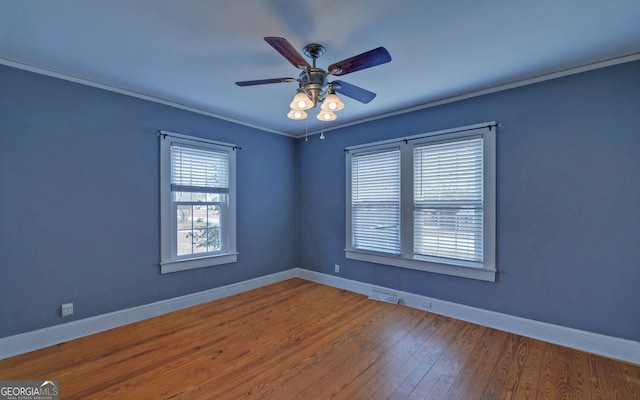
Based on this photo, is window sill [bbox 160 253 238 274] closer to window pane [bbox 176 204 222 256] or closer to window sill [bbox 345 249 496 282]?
window pane [bbox 176 204 222 256]

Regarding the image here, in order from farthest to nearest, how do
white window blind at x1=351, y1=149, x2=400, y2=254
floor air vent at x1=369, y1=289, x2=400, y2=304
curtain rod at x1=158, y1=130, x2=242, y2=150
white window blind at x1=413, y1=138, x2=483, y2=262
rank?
white window blind at x1=351, y1=149, x2=400, y2=254 → floor air vent at x1=369, y1=289, x2=400, y2=304 → curtain rod at x1=158, y1=130, x2=242, y2=150 → white window blind at x1=413, y1=138, x2=483, y2=262

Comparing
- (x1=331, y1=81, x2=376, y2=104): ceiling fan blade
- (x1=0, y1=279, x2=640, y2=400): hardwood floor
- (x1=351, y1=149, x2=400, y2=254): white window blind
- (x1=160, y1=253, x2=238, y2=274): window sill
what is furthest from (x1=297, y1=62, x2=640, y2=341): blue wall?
(x1=160, y1=253, x2=238, y2=274): window sill

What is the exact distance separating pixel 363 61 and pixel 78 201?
319 cm

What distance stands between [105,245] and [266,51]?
2.73 m

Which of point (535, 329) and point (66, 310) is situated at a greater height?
point (66, 310)

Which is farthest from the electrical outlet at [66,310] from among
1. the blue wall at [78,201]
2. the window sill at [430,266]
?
the window sill at [430,266]

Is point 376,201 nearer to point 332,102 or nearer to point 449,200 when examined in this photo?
point 449,200

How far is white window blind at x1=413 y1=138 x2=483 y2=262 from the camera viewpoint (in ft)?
10.5

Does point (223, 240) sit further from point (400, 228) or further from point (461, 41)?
point (461, 41)

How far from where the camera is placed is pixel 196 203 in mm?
3814

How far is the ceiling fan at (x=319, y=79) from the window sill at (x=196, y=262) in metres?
2.53

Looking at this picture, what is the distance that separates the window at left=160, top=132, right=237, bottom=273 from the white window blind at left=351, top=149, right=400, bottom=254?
1938 mm

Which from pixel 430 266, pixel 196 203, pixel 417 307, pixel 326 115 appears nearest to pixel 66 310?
pixel 196 203

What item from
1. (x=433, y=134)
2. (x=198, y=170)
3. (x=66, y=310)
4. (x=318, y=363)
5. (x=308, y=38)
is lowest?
(x=318, y=363)
